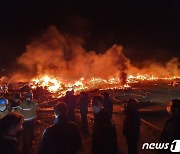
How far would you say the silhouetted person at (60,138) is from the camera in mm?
4672

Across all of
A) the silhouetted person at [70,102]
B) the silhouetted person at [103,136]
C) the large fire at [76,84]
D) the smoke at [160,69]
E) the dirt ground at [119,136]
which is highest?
the smoke at [160,69]

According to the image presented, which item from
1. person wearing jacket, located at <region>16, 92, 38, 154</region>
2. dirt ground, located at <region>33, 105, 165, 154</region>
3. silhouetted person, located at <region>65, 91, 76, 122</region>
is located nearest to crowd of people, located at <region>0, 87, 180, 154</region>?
dirt ground, located at <region>33, 105, 165, 154</region>

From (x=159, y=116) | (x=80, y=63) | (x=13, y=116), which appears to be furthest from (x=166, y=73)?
(x=13, y=116)

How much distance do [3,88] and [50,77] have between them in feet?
31.1

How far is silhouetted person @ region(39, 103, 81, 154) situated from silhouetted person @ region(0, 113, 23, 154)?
0.64m

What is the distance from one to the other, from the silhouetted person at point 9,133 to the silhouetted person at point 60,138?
639mm

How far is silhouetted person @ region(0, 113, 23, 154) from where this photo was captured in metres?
3.88

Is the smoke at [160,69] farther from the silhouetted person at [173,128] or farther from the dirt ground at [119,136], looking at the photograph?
the silhouetted person at [173,128]

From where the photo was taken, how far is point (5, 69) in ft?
216

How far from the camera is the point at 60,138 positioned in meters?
4.72

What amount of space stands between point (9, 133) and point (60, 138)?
96cm

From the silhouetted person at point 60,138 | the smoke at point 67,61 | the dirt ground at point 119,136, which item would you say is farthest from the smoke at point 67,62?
the silhouetted person at point 60,138

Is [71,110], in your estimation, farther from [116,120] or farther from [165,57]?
[165,57]

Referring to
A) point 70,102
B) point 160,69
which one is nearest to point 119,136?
point 70,102
